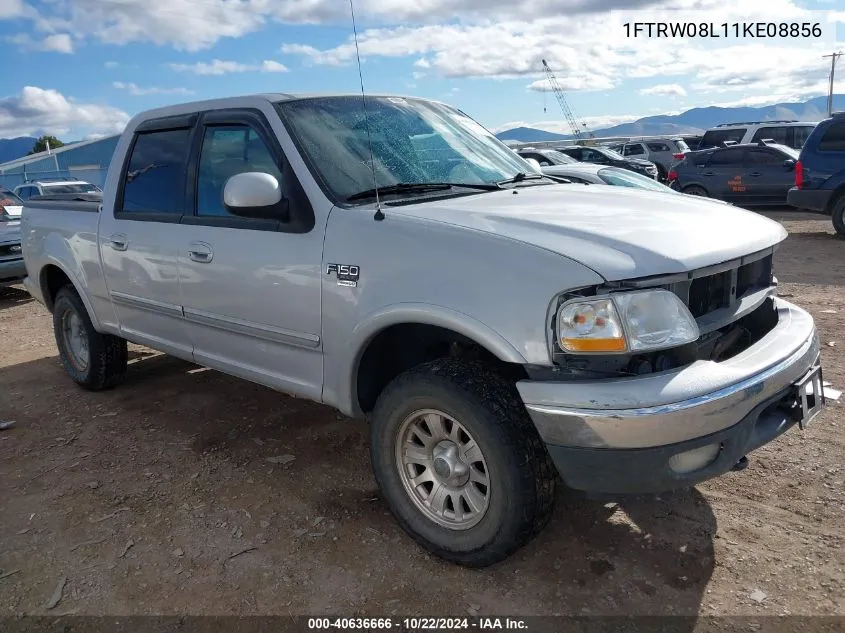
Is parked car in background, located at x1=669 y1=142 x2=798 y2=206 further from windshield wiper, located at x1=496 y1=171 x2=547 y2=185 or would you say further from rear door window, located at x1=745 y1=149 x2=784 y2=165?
windshield wiper, located at x1=496 y1=171 x2=547 y2=185

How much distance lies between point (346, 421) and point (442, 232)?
6.84 feet

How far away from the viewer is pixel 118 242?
4.36 meters

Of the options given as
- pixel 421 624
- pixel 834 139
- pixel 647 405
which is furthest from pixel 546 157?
pixel 421 624

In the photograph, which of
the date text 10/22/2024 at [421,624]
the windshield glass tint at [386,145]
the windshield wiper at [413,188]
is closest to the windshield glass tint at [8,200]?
the windshield glass tint at [386,145]

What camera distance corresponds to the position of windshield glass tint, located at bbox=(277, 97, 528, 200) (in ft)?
10.7

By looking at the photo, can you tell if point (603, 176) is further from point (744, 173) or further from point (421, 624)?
point (421, 624)

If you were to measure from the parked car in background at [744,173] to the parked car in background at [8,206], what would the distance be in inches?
509

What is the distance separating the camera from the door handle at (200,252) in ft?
11.9

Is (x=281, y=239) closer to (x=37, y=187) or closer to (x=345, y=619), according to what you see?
(x=345, y=619)

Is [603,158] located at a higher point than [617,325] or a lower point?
lower

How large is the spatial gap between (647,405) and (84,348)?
4.49 metres

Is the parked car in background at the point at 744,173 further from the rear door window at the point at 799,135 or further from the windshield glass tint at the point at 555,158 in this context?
the rear door window at the point at 799,135

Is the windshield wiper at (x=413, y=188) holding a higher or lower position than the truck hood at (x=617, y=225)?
higher

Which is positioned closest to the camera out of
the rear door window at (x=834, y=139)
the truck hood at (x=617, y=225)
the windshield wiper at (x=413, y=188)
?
the truck hood at (x=617, y=225)
